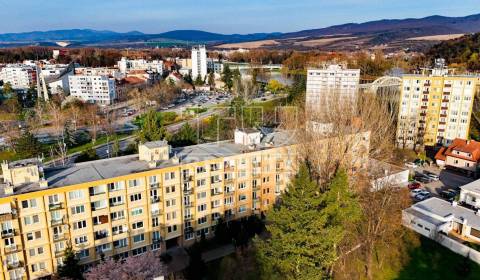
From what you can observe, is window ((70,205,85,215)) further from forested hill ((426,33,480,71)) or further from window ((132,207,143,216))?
forested hill ((426,33,480,71))

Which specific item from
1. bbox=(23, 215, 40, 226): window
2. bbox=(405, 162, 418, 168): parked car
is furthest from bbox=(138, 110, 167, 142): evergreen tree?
bbox=(405, 162, 418, 168): parked car

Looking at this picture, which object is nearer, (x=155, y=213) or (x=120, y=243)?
(x=120, y=243)

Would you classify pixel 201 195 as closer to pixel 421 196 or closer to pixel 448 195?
pixel 421 196

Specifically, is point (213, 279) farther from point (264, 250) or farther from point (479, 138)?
point (479, 138)

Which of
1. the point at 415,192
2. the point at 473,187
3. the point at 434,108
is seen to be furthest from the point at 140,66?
the point at 473,187

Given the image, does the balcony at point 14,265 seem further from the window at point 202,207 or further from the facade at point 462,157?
the facade at point 462,157
